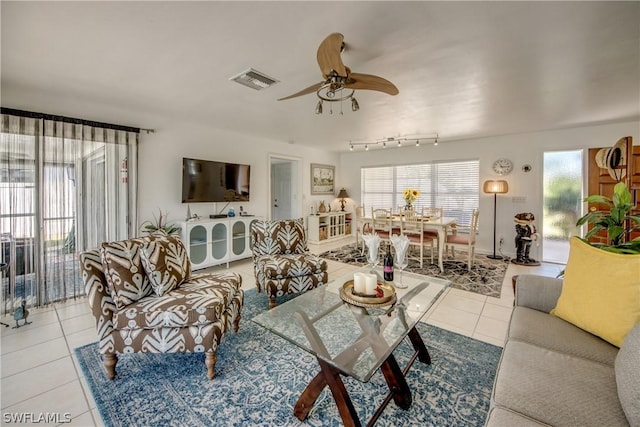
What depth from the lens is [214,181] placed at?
4398mm

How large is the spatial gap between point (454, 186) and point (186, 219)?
527cm

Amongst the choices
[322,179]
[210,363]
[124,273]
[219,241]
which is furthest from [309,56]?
[322,179]

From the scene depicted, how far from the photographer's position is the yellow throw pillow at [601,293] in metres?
1.34

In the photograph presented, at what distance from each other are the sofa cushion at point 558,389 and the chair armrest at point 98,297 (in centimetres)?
226

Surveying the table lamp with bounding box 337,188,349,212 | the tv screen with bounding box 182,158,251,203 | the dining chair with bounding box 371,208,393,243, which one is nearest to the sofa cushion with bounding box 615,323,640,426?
the dining chair with bounding box 371,208,393,243

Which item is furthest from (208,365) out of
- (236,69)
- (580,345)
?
(236,69)

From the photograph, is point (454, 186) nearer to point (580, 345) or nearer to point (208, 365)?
point (580, 345)

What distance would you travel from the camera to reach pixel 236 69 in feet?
7.72

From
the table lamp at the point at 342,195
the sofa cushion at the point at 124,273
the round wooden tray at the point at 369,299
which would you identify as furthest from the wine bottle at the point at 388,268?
the table lamp at the point at 342,195

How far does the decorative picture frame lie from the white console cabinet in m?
2.39

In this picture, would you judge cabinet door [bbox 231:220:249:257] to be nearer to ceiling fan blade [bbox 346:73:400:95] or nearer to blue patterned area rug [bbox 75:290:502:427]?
blue patterned area rug [bbox 75:290:502:427]

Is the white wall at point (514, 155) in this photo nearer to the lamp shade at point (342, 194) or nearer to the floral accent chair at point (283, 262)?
the lamp shade at point (342, 194)

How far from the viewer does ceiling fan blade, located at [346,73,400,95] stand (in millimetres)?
1913

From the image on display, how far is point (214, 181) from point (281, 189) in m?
2.56
